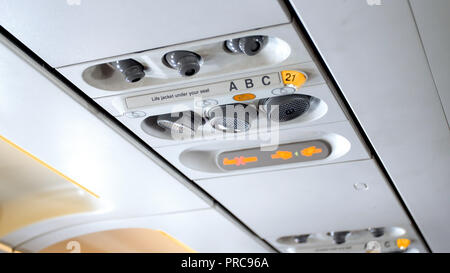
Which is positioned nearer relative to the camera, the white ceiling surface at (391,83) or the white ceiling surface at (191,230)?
the white ceiling surface at (391,83)

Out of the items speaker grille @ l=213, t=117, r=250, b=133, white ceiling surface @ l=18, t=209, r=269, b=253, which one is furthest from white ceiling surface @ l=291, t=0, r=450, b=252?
white ceiling surface @ l=18, t=209, r=269, b=253

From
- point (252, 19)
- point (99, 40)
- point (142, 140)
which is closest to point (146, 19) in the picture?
point (99, 40)

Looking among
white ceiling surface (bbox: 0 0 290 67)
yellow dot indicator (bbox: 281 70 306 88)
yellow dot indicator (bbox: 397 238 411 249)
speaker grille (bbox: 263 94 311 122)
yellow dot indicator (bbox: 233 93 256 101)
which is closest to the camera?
white ceiling surface (bbox: 0 0 290 67)

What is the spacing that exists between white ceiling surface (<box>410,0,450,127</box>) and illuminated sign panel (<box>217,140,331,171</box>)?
23.7 inches

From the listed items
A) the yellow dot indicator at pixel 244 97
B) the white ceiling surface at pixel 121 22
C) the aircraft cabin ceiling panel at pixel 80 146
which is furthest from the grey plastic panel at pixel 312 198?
the white ceiling surface at pixel 121 22

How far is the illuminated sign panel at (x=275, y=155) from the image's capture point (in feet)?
7.55

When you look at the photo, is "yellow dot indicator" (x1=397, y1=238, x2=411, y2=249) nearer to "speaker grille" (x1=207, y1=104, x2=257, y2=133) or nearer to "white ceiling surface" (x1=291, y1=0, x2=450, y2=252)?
"white ceiling surface" (x1=291, y1=0, x2=450, y2=252)

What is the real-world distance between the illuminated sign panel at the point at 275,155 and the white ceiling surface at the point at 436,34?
1.97 feet

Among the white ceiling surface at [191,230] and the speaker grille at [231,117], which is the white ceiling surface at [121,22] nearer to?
the speaker grille at [231,117]


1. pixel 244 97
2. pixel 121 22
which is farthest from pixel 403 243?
pixel 121 22

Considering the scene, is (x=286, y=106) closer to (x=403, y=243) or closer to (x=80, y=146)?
(x=80, y=146)

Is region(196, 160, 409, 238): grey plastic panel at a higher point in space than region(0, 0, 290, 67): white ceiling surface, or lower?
lower

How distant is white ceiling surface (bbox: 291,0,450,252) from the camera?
4.99 ft
